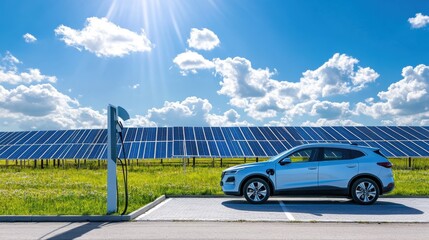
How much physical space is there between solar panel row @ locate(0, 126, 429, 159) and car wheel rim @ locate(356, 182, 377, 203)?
55.0 ft

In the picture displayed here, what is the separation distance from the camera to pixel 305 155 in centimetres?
1220

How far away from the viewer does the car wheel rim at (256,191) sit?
39.5 ft

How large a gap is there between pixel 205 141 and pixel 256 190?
69.0 ft

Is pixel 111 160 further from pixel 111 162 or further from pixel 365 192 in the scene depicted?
pixel 365 192

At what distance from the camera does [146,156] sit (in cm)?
3020

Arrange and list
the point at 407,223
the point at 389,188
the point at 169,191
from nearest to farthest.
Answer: the point at 407,223, the point at 389,188, the point at 169,191

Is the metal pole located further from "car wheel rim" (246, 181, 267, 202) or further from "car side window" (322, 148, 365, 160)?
"car side window" (322, 148, 365, 160)

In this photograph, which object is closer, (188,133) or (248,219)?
(248,219)

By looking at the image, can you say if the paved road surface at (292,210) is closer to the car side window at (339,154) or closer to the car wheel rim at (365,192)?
the car wheel rim at (365,192)

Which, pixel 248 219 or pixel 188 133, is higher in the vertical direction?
pixel 188 133

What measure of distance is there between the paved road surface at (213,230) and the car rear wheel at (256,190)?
308 centimetres

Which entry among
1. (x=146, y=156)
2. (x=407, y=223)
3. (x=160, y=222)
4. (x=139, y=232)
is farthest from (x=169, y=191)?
(x=146, y=156)

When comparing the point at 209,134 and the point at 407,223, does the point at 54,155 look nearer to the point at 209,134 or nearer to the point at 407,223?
the point at 209,134

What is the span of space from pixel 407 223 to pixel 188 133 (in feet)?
91.0
